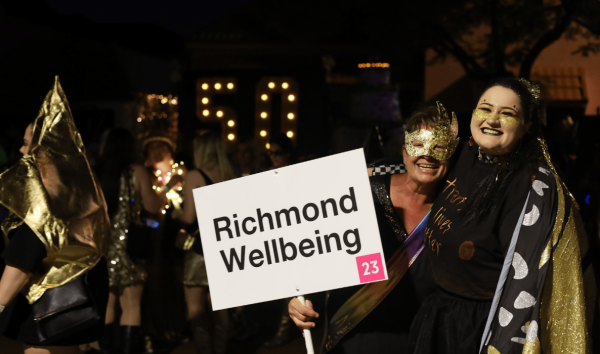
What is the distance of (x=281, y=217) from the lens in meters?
2.52

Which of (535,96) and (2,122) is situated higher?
(2,122)

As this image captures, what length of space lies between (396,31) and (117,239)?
8.69 metres

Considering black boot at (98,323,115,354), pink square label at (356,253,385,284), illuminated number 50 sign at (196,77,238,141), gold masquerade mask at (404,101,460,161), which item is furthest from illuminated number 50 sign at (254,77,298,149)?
pink square label at (356,253,385,284)

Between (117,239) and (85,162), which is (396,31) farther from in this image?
(85,162)

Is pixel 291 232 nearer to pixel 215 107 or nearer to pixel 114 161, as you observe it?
pixel 114 161

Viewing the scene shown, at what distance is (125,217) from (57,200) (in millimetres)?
1807

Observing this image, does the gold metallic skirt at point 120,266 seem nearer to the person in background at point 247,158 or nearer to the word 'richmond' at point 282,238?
the person in background at point 247,158

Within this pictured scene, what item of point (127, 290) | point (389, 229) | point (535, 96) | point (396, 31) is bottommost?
point (127, 290)

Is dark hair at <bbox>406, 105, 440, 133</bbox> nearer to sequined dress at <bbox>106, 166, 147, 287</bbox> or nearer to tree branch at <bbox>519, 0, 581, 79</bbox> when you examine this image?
sequined dress at <bbox>106, 166, 147, 287</bbox>

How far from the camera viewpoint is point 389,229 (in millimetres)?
2791

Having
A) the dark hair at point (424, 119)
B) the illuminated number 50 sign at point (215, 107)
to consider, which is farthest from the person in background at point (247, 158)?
the dark hair at point (424, 119)

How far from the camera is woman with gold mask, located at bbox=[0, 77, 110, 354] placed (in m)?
3.04

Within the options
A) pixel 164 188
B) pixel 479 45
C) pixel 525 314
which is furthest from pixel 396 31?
pixel 525 314

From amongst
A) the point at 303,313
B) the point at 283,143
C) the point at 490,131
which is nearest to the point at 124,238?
the point at 283,143
